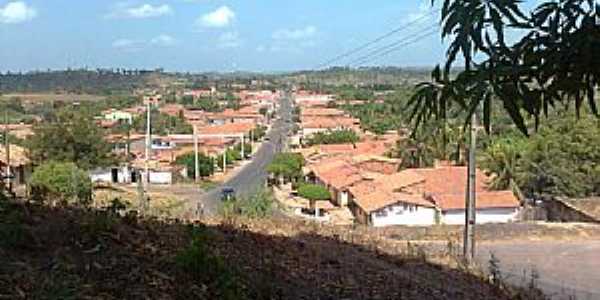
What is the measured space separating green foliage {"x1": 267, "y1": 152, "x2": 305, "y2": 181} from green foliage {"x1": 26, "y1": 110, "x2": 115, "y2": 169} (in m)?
17.7

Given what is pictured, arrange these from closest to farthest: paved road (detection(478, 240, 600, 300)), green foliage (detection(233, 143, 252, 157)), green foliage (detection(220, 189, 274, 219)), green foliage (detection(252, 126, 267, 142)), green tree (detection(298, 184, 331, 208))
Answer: green foliage (detection(220, 189, 274, 219)) → paved road (detection(478, 240, 600, 300)) → green tree (detection(298, 184, 331, 208)) → green foliage (detection(233, 143, 252, 157)) → green foliage (detection(252, 126, 267, 142))

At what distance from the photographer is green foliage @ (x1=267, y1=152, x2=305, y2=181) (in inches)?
2231

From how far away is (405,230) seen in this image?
22906 mm

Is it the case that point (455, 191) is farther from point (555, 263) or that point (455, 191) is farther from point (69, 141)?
point (555, 263)

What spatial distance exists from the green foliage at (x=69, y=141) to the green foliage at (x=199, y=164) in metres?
18.7

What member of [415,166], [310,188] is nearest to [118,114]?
[415,166]

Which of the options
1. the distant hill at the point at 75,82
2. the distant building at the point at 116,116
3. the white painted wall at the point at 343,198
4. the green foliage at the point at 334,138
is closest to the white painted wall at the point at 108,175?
the white painted wall at the point at 343,198

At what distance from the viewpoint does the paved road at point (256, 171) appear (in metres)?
→ 41.0

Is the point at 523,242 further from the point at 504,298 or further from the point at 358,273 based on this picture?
the point at 358,273

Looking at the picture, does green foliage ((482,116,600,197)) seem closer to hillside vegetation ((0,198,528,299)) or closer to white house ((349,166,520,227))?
white house ((349,166,520,227))

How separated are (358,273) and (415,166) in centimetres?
5133

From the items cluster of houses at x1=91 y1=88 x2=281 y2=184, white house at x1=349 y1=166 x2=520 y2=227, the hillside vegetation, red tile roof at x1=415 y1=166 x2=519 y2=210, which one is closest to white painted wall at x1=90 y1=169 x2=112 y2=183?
cluster of houses at x1=91 y1=88 x2=281 y2=184

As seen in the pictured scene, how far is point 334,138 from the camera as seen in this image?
273 ft

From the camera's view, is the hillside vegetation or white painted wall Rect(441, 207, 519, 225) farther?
white painted wall Rect(441, 207, 519, 225)
